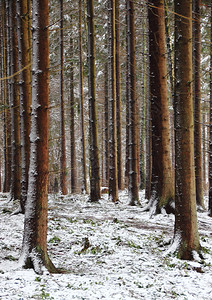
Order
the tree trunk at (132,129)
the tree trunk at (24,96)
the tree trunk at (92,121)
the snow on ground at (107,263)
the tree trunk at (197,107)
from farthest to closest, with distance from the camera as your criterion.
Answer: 1. the tree trunk at (92,121)
2. the tree trunk at (132,129)
3. the tree trunk at (197,107)
4. the tree trunk at (24,96)
5. the snow on ground at (107,263)

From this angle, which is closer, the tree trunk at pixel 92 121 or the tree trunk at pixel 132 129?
the tree trunk at pixel 132 129

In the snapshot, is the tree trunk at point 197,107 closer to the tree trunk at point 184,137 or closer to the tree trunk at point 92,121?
the tree trunk at point 92,121

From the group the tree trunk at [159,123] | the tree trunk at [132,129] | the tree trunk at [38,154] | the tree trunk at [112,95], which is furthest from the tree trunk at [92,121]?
the tree trunk at [38,154]

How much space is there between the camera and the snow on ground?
4059 mm

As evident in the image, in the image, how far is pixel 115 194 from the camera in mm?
13289

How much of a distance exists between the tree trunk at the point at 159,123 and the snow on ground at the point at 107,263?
2.68ft

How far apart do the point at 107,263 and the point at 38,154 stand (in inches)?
103

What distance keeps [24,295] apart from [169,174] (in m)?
6.67

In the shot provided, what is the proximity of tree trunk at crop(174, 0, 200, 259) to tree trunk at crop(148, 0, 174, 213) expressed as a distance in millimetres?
3459

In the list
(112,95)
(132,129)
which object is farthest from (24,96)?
(132,129)

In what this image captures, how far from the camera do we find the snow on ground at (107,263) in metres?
4.06

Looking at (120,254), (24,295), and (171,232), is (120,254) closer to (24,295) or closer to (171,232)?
(171,232)

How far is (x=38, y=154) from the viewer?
4727 millimetres

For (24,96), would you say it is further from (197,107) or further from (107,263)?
(197,107)
